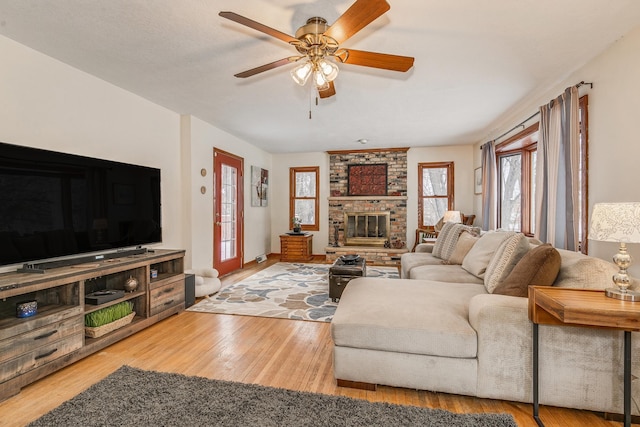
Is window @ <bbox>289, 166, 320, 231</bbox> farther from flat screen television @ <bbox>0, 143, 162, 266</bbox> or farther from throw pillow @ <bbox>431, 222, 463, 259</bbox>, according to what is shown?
flat screen television @ <bbox>0, 143, 162, 266</bbox>

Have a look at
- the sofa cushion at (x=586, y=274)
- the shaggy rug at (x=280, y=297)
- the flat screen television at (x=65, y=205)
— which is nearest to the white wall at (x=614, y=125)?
the sofa cushion at (x=586, y=274)

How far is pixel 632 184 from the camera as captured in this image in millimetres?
2135

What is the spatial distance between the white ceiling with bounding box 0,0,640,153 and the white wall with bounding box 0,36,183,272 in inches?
5.4

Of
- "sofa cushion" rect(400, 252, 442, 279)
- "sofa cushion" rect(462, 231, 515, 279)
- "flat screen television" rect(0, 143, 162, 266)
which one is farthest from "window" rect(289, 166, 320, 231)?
"sofa cushion" rect(462, 231, 515, 279)

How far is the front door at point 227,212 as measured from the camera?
4879 millimetres

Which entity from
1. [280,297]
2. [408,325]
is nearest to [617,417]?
[408,325]

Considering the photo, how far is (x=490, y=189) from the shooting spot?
4898 mm

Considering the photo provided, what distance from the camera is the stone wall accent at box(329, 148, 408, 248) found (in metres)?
6.48

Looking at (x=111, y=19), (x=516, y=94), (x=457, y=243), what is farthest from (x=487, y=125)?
(x=111, y=19)

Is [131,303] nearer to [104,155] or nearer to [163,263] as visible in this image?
[163,263]

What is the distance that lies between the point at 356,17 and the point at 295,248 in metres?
5.18

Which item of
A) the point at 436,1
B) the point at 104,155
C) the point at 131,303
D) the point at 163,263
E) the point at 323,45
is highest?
the point at 436,1

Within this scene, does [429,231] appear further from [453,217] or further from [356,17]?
[356,17]

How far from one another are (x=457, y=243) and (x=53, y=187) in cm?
409
